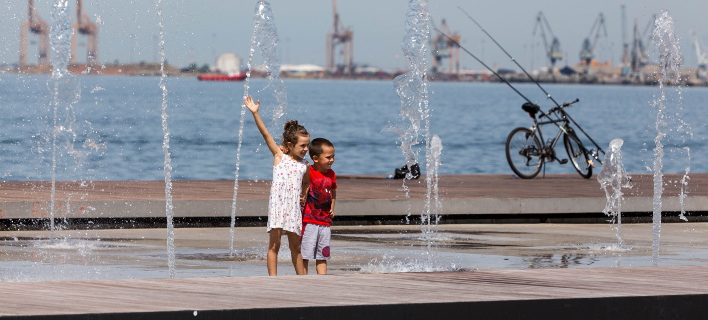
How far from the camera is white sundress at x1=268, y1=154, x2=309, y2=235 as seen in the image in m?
7.05

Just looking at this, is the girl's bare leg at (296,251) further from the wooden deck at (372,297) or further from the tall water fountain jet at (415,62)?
the tall water fountain jet at (415,62)

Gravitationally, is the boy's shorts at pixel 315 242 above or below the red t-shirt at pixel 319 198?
below

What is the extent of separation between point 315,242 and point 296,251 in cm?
13

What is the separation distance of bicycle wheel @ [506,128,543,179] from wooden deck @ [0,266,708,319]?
10976 mm

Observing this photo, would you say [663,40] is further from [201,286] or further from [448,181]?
[201,286]

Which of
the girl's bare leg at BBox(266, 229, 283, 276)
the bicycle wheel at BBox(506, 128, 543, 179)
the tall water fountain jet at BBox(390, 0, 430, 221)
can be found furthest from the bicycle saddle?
the girl's bare leg at BBox(266, 229, 283, 276)

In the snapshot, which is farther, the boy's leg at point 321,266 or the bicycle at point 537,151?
the bicycle at point 537,151

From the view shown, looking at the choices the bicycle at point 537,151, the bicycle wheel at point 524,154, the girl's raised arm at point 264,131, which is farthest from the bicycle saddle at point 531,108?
the girl's raised arm at point 264,131

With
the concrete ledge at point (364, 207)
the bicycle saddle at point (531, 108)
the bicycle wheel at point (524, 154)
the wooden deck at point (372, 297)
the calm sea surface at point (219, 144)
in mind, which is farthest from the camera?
the calm sea surface at point (219, 144)

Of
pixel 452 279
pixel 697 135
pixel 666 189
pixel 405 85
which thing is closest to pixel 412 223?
pixel 405 85

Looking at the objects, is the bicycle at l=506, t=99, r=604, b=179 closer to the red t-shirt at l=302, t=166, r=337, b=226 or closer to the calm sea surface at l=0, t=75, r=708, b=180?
the calm sea surface at l=0, t=75, r=708, b=180

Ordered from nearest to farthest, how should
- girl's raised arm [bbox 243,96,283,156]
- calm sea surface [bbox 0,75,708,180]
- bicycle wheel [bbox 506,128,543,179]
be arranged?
1. girl's raised arm [bbox 243,96,283,156]
2. bicycle wheel [bbox 506,128,543,179]
3. calm sea surface [bbox 0,75,708,180]

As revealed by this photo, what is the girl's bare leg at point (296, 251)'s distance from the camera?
23.4 feet

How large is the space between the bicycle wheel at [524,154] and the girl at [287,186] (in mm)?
10081
